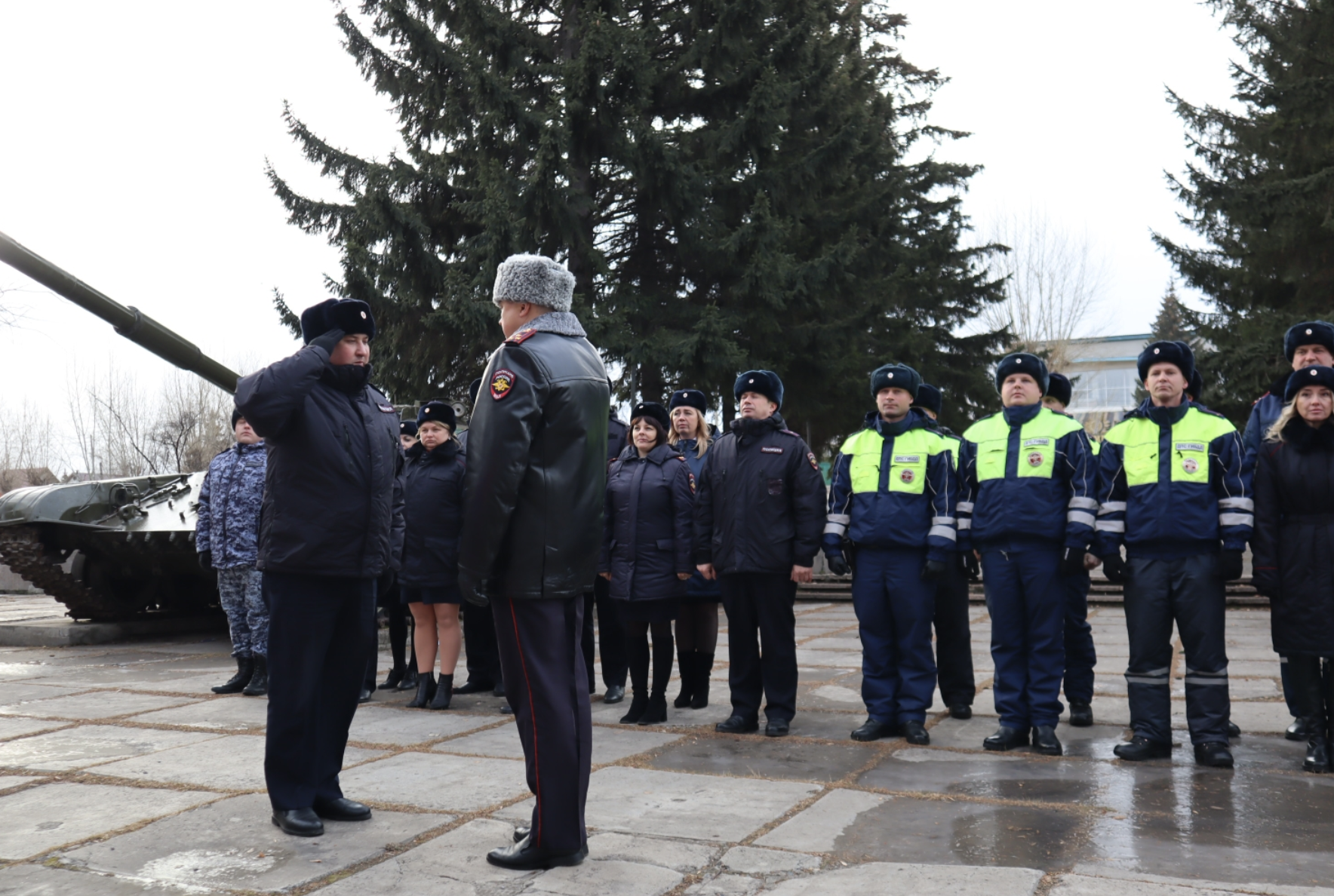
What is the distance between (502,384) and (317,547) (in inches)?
40.7

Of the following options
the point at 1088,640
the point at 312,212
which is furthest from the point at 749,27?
the point at 1088,640

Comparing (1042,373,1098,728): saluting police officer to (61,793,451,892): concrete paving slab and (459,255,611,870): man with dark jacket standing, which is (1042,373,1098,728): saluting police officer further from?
(61,793,451,892): concrete paving slab

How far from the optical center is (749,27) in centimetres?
1584

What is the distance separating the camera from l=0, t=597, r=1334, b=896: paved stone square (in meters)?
3.46

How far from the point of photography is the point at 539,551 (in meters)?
3.62

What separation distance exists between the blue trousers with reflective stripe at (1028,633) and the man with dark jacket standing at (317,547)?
3019 millimetres

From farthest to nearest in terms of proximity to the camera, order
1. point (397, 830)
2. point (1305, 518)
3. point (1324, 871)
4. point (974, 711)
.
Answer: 1. point (974, 711)
2. point (1305, 518)
3. point (397, 830)
4. point (1324, 871)

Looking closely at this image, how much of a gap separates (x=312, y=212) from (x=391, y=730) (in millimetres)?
12296

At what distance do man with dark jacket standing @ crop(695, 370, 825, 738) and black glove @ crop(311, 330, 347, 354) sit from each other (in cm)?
255

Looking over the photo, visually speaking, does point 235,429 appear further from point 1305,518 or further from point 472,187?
point 472,187

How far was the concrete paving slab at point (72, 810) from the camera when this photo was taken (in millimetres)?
3920

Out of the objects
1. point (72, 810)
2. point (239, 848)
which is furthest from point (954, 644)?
point (72, 810)

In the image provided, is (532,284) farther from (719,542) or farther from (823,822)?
(719,542)

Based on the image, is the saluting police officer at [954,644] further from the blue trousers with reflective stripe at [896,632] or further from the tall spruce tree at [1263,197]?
the tall spruce tree at [1263,197]
